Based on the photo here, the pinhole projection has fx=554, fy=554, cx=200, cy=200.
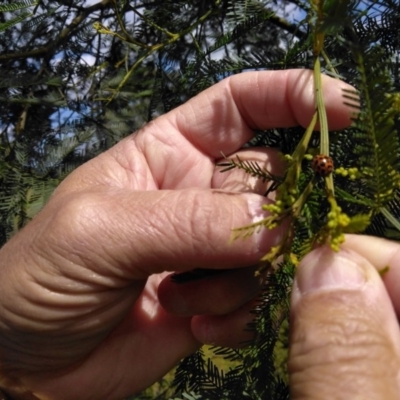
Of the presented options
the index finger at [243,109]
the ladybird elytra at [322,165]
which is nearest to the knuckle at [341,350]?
the ladybird elytra at [322,165]

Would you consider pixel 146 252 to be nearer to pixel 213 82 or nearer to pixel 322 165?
pixel 322 165

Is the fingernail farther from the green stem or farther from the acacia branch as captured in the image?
the acacia branch

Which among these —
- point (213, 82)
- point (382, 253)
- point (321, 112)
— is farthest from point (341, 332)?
point (213, 82)

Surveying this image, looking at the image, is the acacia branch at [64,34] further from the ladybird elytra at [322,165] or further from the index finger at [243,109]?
the ladybird elytra at [322,165]

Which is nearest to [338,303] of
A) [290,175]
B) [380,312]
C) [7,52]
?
[380,312]

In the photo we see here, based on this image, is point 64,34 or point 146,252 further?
point 64,34

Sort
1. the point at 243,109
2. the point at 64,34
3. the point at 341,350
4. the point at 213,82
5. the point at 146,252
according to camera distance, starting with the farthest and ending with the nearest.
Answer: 1. the point at 64,34
2. the point at 213,82
3. the point at 243,109
4. the point at 146,252
5. the point at 341,350

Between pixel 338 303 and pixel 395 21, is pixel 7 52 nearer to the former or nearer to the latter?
pixel 395 21
